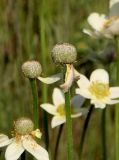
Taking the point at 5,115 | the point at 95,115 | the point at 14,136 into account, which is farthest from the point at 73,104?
the point at 95,115

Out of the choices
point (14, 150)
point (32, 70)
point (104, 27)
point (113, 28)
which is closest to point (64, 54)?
point (32, 70)

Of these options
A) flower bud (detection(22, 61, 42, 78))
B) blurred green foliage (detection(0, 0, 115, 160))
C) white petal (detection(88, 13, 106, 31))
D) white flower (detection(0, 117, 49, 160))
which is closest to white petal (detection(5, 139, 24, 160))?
white flower (detection(0, 117, 49, 160))

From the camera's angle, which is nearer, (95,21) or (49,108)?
(49,108)

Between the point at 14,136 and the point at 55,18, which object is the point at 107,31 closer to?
the point at 14,136

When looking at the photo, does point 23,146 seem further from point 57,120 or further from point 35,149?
point 57,120

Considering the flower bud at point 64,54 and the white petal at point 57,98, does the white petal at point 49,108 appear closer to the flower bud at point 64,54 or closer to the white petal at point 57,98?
the white petal at point 57,98

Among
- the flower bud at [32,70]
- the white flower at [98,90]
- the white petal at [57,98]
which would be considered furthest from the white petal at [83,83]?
the flower bud at [32,70]
